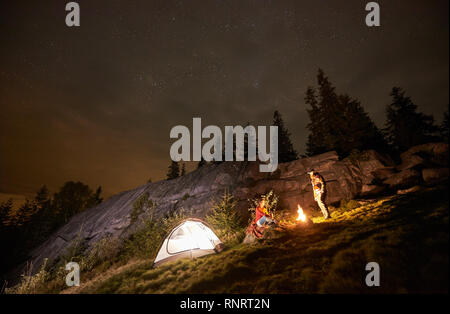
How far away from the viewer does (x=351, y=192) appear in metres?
11.3

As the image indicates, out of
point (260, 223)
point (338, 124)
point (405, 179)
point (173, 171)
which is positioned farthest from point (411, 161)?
point (173, 171)

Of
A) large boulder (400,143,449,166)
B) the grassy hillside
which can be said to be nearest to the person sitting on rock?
the grassy hillside

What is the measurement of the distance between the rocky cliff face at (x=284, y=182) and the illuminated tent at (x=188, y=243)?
6134mm

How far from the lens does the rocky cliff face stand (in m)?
10.5

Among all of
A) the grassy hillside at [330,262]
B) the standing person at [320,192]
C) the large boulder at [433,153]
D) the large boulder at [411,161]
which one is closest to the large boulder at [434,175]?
the large boulder at [433,153]

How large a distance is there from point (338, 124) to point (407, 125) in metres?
8.41

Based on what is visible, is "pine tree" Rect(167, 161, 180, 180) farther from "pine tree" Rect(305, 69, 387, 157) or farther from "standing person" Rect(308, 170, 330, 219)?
"standing person" Rect(308, 170, 330, 219)

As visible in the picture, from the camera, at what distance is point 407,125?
19.0 meters

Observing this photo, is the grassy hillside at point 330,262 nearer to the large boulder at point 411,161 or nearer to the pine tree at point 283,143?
the large boulder at point 411,161

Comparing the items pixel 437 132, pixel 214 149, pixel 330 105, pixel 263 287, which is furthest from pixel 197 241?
pixel 437 132

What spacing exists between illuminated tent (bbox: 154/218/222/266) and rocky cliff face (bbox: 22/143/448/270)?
6134 millimetres

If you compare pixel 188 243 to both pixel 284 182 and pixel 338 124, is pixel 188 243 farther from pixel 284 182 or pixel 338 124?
pixel 338 124
